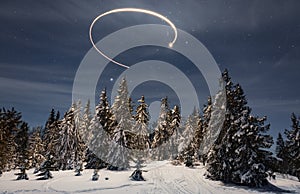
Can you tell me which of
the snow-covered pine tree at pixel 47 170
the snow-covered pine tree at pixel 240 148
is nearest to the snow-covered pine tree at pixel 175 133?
the snow-covered pine tree at pixel 240 148

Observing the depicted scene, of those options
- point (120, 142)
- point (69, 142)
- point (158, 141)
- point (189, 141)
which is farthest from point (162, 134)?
point (69, 142)

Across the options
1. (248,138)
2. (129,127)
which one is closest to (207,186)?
(248,138)

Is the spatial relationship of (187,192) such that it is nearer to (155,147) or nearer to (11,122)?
(11,122)

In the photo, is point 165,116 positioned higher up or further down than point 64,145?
higher up

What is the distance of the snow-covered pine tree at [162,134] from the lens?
52.6 metres

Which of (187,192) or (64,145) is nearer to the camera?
(187,192)

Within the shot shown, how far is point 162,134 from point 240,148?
30.6 meters

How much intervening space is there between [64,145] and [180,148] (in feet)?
82.8

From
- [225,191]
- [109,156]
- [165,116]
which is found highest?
[165,116]

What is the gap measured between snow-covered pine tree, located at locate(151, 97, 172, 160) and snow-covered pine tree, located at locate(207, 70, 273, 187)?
25.8 meters

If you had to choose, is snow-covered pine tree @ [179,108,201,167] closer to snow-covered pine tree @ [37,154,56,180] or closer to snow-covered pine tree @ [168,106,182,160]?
snow-covered pine tree @ [168,106,182,160]

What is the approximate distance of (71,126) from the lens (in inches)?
1775

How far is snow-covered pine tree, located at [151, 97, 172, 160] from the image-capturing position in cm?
5259

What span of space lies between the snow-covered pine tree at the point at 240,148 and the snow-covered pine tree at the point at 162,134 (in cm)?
2584
